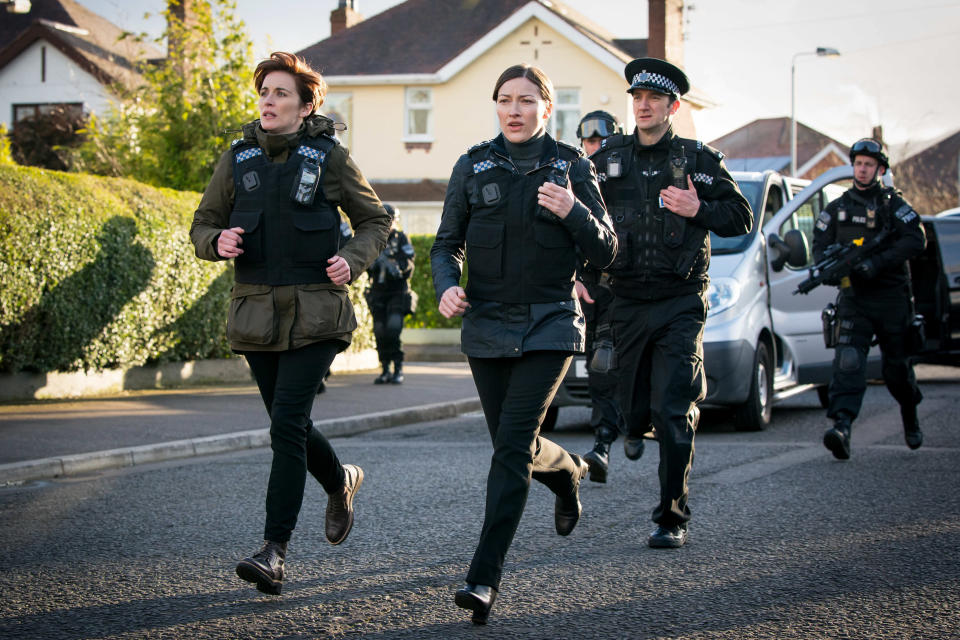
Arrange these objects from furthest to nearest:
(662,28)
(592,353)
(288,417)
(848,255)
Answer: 1. (662,28)
2. (848,255)
3. (592,353)
4. (288,417)

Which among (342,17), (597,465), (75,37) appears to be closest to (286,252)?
(597,465)

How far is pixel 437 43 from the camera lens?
37.1 meters

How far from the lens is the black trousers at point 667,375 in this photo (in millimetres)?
5473

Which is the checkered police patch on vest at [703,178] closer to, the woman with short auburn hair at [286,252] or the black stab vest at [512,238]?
the black stab vest at [512,238]

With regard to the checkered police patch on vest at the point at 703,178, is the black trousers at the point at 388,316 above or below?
below

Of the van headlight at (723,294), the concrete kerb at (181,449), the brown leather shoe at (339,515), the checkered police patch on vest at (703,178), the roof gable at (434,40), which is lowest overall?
A: the concrete kerb at (181,449)

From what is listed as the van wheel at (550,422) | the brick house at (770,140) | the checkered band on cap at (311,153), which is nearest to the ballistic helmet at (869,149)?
the van wheel at (550,422)

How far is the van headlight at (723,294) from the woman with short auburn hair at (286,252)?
5.36 meters

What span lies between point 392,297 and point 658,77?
9.59m

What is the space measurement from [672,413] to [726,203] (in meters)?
1.02

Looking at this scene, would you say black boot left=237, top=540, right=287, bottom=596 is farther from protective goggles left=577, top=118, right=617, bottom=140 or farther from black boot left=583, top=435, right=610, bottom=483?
protective goggles left=577, top=118, right=617, bottom=140

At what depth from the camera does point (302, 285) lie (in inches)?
187

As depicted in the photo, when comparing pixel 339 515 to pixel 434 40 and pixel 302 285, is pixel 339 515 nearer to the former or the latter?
pixel 302 285

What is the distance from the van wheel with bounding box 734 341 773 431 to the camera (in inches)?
397
